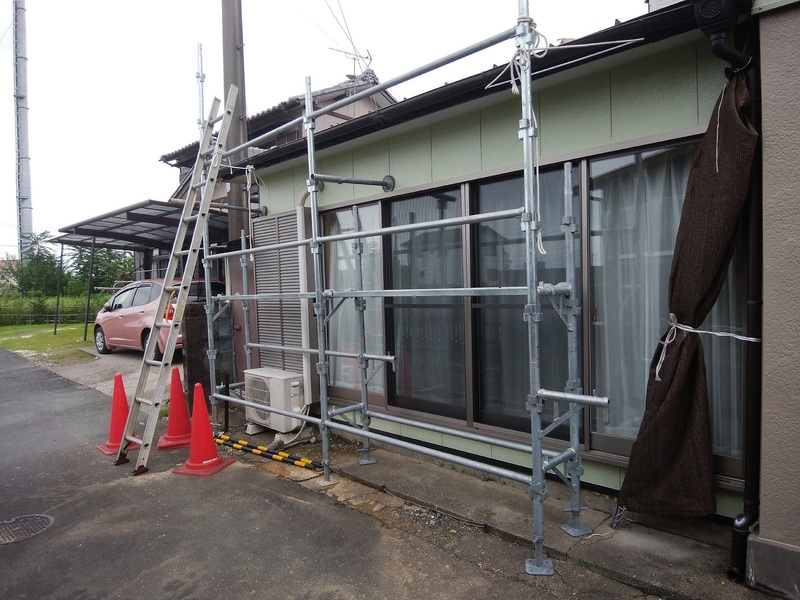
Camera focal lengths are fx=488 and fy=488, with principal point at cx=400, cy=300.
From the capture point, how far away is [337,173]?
509 centimetres

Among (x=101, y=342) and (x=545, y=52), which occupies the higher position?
(x=545, y=52)

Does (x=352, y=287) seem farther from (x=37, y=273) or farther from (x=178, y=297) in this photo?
(x=37, y=273)

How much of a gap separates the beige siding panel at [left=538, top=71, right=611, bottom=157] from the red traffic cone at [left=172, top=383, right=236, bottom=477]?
141 inches

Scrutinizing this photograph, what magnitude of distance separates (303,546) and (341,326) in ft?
8.39

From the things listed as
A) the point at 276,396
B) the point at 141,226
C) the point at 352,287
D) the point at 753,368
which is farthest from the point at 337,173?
the point at 141,226

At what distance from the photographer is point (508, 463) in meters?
3.77

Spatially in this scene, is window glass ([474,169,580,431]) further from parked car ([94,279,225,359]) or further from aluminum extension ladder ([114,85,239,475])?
parked car ([94,279,225,359])

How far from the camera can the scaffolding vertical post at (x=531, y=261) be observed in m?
2.50

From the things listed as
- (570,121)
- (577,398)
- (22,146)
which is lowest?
(577,398)

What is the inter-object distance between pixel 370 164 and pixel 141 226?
5.73 m

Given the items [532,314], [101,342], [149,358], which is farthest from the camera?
[101,342]

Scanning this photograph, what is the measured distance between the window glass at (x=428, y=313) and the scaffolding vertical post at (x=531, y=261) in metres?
1.48

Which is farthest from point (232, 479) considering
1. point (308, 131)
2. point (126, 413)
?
point (308, 131)

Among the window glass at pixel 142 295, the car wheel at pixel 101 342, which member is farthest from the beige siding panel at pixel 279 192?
the car wheel at pixel 101 342
